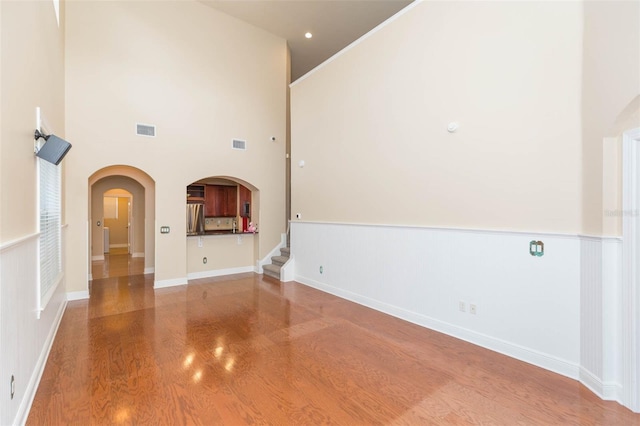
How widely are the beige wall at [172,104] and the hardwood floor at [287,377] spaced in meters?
2.46

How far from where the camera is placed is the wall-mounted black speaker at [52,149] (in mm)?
2703

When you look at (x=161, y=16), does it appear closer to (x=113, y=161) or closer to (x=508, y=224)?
(x=113, y=161)

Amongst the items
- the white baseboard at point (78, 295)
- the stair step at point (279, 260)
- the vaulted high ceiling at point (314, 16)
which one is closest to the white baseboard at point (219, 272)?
the stair step at point (279, 260)

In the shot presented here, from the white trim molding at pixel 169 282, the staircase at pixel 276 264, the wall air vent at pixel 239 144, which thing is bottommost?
the white trim molding at pixel 169 282

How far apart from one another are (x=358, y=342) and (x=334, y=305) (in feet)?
4.48

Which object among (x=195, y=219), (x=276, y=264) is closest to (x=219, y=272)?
(x=276, y=264)

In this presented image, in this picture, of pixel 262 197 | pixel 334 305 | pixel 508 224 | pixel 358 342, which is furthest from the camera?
pixel 262 197

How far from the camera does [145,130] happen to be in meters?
5.71

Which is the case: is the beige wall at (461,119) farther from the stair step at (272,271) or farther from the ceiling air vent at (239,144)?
the ceiling air vent at (239,144)

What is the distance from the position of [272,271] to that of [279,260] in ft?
1.05

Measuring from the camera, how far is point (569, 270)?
2.71m

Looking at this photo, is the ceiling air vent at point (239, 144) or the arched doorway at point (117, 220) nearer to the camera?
the ceiling air vent at point (239, 144)

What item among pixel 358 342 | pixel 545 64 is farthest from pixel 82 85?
pixel 545 64

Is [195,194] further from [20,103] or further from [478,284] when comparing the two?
[478,284]
